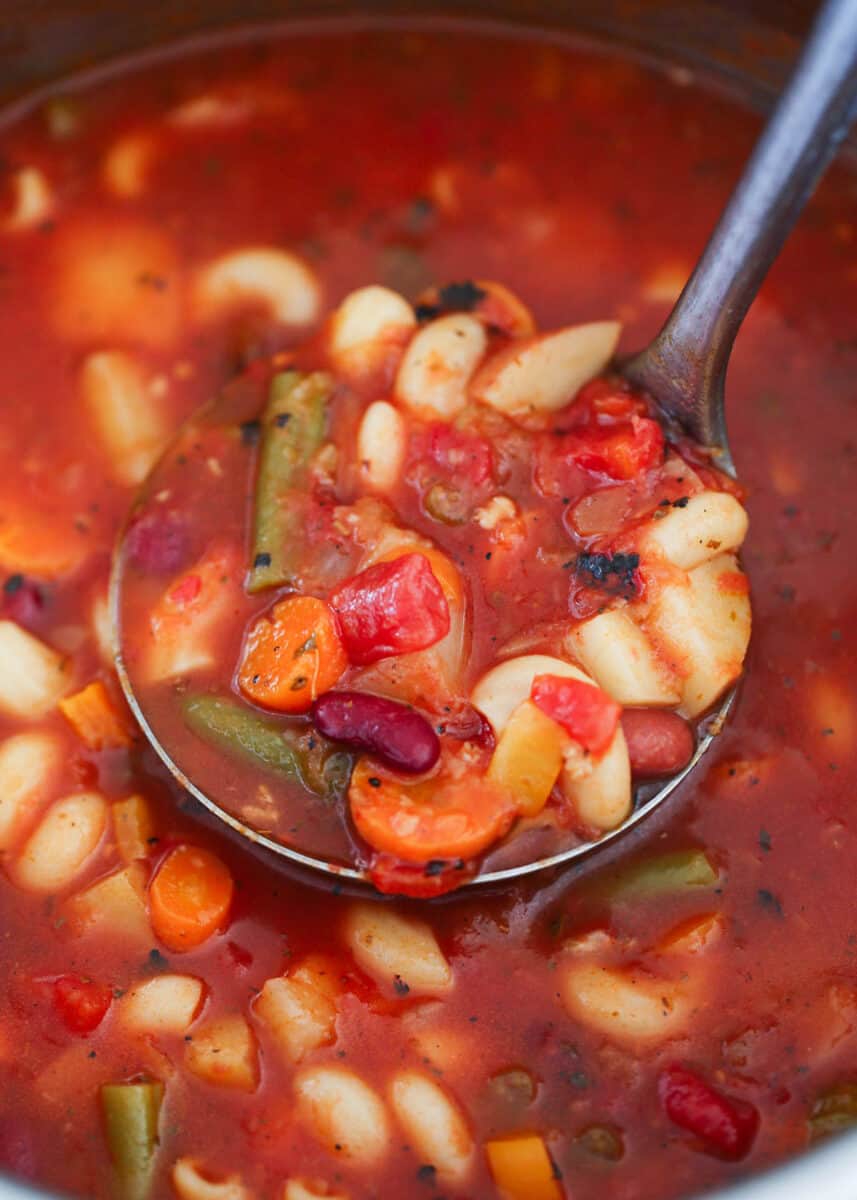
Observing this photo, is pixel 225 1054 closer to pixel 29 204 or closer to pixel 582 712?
pixel 582 712

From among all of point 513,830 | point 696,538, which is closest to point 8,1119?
point 513,830

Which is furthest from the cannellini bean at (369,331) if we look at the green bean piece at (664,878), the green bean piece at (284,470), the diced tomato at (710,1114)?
the diced tomato at (710,1114)

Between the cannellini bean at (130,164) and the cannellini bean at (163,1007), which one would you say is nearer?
the cannellini bean at (163,1007)

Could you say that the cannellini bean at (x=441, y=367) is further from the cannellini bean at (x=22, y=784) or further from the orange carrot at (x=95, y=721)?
the cannellini bean at (x=22, y=784)

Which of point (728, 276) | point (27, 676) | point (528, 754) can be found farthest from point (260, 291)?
point (528, 754)

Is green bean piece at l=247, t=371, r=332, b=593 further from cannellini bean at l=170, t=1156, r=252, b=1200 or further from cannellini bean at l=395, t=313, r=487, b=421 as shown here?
cannellini bean at l=170, t=1156, r=252, b=1200

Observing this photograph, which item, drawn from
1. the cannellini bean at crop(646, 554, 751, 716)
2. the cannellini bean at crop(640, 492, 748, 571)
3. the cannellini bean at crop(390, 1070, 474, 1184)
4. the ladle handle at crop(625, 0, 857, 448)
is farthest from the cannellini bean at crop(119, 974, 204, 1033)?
the ladle handle at crop(625, 0, 857, 448)
